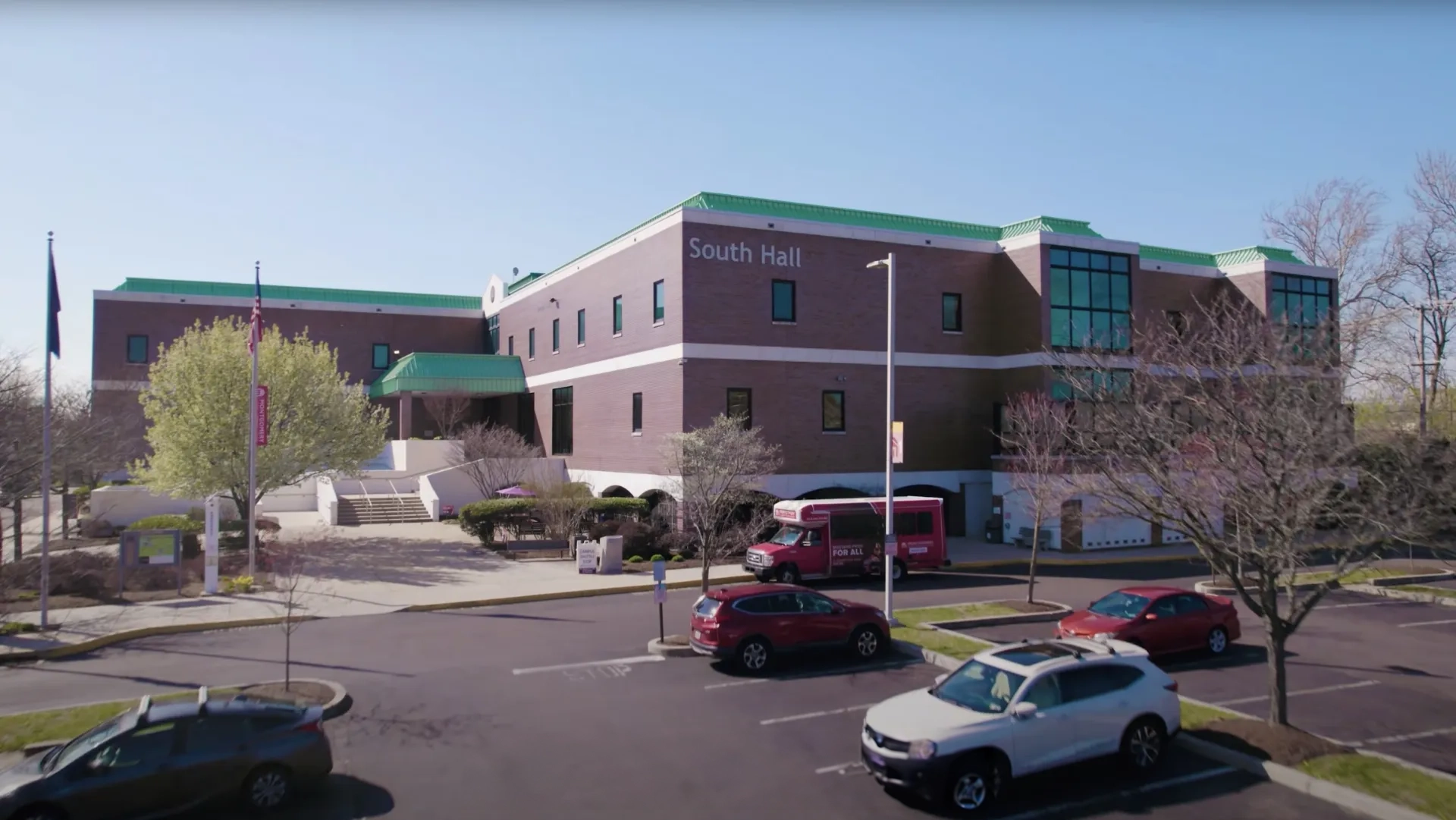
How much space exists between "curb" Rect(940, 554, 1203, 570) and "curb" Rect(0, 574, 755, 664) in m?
7.97

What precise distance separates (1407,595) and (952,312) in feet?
59.9

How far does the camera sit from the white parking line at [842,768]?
1117 cm

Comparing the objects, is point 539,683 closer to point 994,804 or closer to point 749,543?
point 994,804

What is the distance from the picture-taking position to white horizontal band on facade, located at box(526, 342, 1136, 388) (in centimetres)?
3291

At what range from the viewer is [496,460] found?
39000 mm

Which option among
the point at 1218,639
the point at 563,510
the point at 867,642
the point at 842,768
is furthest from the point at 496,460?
the point at 842,768

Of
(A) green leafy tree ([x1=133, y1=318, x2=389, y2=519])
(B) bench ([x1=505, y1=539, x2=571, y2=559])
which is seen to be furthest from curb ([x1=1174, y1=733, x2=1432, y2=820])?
(A) green leafy tree ([x1=133, y1=318, x2=389, y2=519])

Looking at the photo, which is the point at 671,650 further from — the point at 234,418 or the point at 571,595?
the point at 234,418

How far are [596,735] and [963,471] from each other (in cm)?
2769

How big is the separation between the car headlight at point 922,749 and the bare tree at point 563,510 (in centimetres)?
2255

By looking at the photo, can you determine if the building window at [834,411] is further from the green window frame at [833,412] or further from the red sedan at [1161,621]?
the red sedan at [1161,621]

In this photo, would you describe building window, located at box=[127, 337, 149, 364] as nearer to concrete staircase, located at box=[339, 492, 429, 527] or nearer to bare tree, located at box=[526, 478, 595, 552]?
concrete staircase, located at box=[339, 492, 429, 527]

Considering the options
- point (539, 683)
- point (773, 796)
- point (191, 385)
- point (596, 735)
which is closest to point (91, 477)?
point (191, 385)

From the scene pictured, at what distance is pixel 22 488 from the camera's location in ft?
86.7
